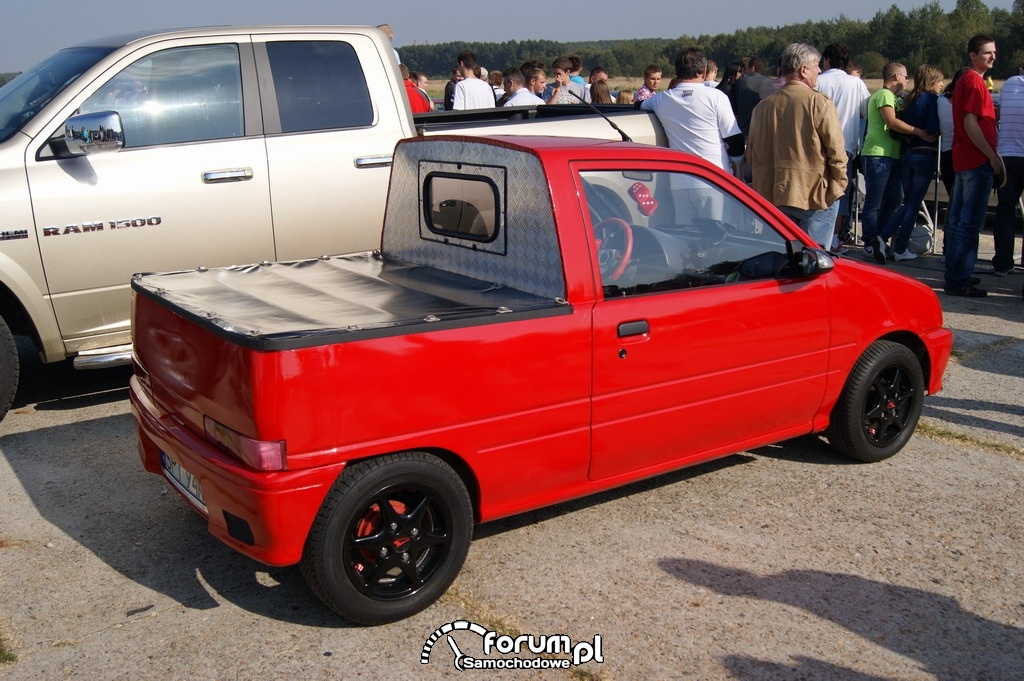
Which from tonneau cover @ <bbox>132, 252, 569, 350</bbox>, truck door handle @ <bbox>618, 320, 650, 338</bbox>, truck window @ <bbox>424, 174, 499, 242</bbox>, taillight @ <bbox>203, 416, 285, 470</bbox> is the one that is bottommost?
taillight @ <bbox>203, 416, 285, 470</bbox>

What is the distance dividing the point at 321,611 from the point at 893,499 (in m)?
2.71

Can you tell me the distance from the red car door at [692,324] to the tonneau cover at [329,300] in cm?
41

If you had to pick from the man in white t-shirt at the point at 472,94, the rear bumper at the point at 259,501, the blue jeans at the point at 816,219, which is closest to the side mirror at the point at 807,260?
the rear bumper at the point at 259,501

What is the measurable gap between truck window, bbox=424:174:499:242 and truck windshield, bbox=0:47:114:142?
2.54 m

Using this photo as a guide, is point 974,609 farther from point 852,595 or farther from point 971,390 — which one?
point 971,390

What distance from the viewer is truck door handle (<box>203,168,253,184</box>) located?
5.81 m

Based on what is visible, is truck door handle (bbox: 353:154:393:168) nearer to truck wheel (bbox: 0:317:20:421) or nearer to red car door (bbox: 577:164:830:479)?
truck wheel (bbox: 0:317:20:421)

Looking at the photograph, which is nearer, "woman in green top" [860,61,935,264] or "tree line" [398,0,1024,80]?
"woman in green top" [860,61,935,264]

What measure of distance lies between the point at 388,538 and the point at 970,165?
6745 mm

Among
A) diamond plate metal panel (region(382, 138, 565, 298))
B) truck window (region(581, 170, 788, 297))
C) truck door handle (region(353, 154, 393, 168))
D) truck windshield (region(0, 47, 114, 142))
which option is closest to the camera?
diamond plate metal panel (region(382, 138, 565, 298))

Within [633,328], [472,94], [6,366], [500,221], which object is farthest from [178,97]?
[472,94]

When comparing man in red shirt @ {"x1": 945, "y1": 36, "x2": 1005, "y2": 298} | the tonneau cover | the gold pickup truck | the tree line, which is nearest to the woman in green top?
man in red shirt @ {"x1": 945, "y1": 36, "x2": 1005, "y2": 298}

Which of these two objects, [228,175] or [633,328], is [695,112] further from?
[633,328]

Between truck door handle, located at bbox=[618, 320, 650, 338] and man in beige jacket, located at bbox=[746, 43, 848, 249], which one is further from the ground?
man in beige jacket, located at bbox=[746, 43, 848, 249]
